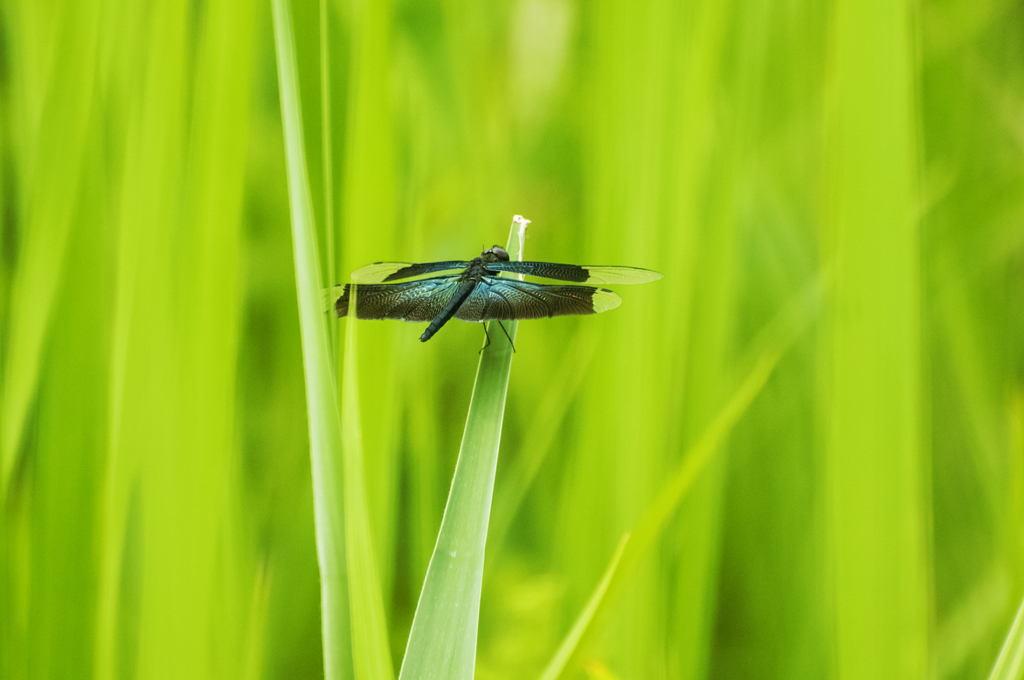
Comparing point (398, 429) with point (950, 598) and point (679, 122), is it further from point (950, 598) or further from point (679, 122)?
point (950, 598)

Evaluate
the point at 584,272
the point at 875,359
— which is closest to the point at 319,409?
the point at 584,272

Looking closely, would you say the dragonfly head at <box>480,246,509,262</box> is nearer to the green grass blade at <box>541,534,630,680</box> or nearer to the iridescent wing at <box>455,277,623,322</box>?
the iridescent wing at <box>455,277,623,322</box>

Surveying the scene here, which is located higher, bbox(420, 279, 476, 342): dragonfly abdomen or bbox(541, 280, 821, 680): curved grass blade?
bbox(420, 279, 476, 342): dragonfly abdomen

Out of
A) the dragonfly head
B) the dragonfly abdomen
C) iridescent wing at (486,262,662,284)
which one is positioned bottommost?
the dragonfly abdomen

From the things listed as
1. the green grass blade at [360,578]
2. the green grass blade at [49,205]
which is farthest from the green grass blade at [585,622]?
the green grass blade at [49,205]

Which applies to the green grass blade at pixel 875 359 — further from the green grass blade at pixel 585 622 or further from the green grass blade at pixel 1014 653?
the green grass blade at pixel 585 622

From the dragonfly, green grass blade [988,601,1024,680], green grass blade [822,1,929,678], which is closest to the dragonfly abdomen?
the dragonfly

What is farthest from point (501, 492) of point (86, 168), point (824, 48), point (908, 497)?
point (824, 48)
